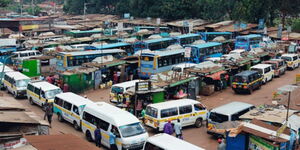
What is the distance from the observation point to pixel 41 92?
21.3m

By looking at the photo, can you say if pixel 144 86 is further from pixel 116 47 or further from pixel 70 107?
pixel 116 47

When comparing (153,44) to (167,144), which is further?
(153,44)

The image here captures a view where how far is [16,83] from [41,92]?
3.70m

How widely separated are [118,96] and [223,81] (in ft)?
28.9

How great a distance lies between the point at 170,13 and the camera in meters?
64.9

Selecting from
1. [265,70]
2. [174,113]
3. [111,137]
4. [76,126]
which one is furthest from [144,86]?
[265,70]

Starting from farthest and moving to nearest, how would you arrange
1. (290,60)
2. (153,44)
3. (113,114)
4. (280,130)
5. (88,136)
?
(153,44)
(290,60)
(88,136)
(113,114)
(280,130)

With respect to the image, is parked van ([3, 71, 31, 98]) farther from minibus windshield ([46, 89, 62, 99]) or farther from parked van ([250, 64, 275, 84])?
parked van ([250, 64, 275, 84])

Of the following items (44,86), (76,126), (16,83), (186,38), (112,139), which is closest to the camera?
(112,139)

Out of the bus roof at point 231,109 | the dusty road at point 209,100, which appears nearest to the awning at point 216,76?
the dusty road at point 209,100

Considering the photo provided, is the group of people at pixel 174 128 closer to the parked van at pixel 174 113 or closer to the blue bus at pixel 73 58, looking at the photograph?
the parked van at pixel 174 113

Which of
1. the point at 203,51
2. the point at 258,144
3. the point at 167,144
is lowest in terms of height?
the point at 258,144

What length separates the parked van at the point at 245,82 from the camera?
79.5 feet

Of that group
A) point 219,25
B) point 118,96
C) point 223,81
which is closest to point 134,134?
point 118,96
